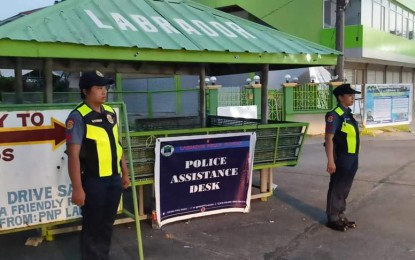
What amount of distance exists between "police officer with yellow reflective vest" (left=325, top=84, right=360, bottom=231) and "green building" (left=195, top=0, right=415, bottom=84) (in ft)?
50.0

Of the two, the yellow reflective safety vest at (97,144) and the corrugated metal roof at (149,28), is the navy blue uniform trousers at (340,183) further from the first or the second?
the yellow reflective safety vest at (97,144)

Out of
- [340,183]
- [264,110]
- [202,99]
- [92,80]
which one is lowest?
[340,183]

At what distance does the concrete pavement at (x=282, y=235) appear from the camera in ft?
14.7

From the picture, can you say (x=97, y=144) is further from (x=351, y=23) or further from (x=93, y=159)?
(x=351, y=23)

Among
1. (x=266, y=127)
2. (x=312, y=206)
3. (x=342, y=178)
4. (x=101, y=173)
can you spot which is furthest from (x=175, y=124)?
→ (x=101, y=173)

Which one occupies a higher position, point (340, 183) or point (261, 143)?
point (261, 143)

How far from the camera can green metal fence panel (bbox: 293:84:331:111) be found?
15242mm

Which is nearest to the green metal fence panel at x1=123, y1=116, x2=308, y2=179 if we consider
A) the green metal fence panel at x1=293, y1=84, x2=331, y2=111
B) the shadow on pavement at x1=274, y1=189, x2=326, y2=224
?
the shadow on pavement at x1=274, y1=189, x2=326, y2=224

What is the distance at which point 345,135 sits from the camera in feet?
16.6

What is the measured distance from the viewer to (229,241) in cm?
482

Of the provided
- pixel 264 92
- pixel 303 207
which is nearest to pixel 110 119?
pixel 264 92

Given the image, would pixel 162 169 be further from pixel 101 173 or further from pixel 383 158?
pixel 383 158

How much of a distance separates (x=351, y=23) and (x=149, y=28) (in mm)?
19494

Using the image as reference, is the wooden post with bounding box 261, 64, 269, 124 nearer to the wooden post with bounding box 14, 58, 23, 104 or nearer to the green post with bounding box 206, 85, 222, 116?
the wooden post with bounding box 14, 58, 23, 104
